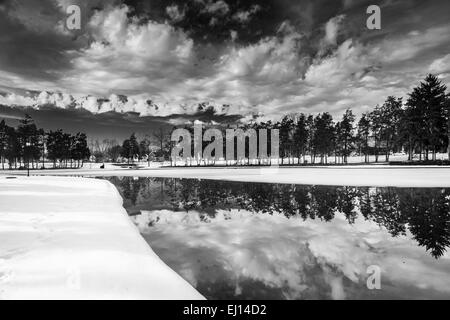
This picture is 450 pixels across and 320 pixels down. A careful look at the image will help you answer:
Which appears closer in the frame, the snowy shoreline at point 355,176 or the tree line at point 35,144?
the snowy shoreline at point 355,176

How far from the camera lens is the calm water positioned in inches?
213

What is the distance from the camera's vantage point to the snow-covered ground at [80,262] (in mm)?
4879

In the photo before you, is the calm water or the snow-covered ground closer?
the snow-covered ground

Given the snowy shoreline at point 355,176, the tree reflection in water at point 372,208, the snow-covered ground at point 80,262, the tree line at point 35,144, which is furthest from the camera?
the tree line at point 35,144

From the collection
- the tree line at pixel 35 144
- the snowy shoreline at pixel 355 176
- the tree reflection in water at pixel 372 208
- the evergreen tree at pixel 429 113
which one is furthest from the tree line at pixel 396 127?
the tree line at pixel 35 144

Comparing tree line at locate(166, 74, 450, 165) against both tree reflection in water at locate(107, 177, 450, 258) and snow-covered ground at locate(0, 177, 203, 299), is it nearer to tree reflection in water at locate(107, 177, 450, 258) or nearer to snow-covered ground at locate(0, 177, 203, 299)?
tree reflection in water at locate(107, 177, 450, 258)

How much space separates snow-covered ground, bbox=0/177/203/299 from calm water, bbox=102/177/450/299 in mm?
637

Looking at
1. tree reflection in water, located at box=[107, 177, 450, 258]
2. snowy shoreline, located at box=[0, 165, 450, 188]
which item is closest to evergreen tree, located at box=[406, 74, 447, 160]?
snowy shoreline, located at box=[0, 165, 450, 188]

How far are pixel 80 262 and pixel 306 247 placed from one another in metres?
5.59

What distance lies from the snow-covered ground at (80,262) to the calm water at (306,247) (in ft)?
2.09

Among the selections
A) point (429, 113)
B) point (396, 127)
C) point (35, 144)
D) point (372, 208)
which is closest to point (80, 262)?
point (372, 208)

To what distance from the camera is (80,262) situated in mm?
6164

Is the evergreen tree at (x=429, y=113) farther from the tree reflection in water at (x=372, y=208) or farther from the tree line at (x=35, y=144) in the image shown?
the tree line at (x=35, y=144)
